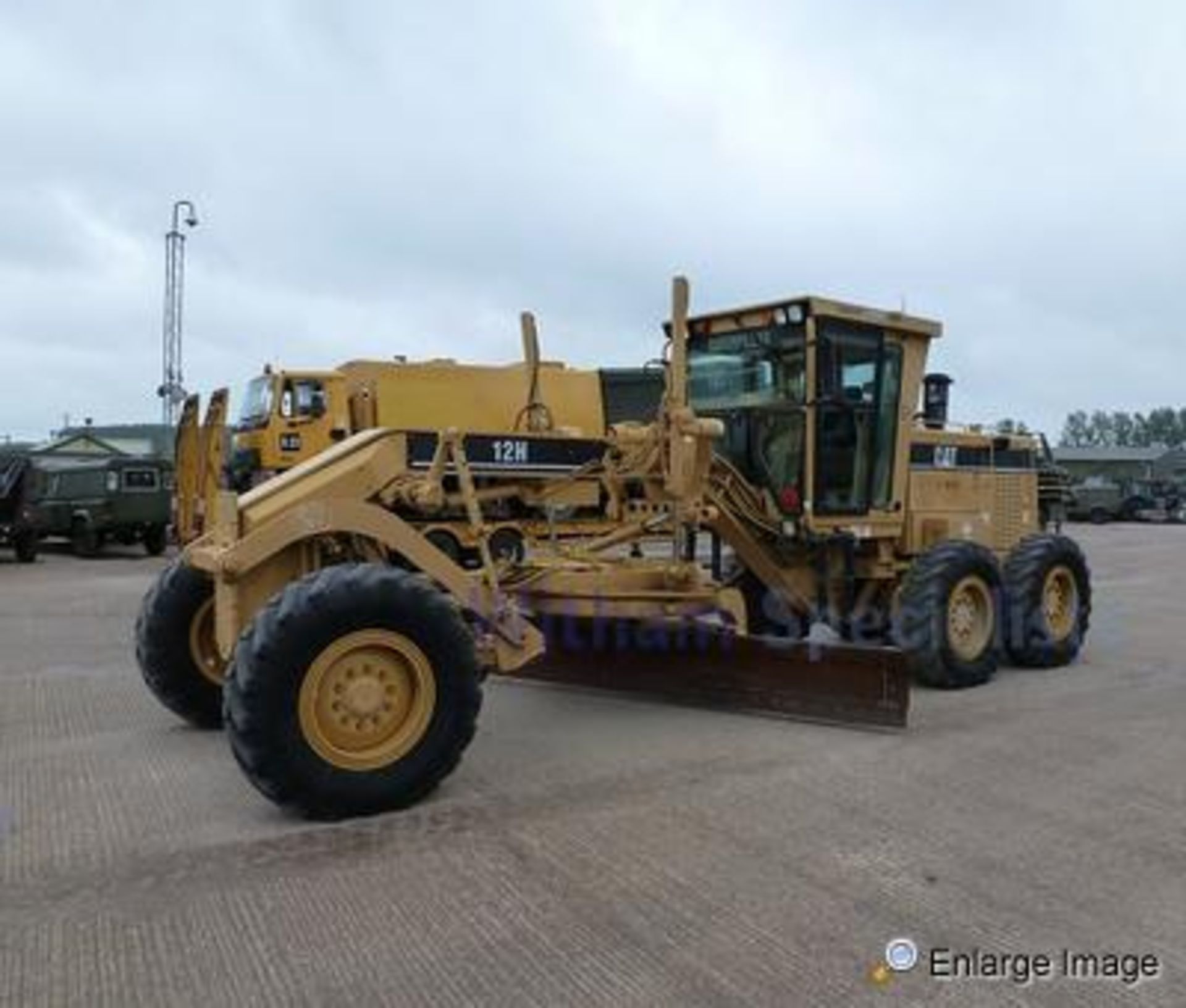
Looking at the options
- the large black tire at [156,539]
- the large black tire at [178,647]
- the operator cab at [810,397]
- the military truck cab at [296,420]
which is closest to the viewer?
the large black tire at [178,647]

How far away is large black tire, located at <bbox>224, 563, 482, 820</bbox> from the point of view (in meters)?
5.28

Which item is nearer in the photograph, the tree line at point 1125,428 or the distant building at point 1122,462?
the distant building at point 1122,462

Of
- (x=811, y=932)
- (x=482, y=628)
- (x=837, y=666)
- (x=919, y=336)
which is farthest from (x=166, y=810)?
(x=919, y=336)

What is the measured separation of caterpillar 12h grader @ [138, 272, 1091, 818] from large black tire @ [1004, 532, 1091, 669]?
2cm

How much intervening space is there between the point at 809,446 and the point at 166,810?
4.82 meters

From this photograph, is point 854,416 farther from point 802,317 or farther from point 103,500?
point 103,500

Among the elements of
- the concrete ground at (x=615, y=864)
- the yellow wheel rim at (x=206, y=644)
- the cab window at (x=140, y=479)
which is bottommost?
the concrete ground at (x=615, y=864)

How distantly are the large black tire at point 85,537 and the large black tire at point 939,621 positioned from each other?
17.9 metres

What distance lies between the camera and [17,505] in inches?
824

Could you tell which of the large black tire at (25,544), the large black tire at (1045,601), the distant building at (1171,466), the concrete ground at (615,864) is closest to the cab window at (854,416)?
the large black tire at (1045,601)

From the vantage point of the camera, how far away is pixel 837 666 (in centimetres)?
729

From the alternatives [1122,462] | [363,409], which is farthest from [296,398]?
[1122,462]

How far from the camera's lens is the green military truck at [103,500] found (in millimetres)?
22844

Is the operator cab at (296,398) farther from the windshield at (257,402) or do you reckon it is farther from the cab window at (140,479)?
the cab window at (140,479)
